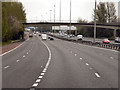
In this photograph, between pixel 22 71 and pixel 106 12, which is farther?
pixel 106 12

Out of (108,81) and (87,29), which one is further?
(87,29)

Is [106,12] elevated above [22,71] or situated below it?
above

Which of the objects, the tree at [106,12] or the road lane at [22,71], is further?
the tree at [106,12]

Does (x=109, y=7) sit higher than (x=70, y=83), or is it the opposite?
(x=109, y=7)

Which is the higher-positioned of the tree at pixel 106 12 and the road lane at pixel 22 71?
the tree at pixel 106 12

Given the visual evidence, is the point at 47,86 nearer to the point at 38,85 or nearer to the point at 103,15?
the point at 38,85

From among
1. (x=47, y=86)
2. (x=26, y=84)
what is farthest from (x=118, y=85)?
(x=26, y=84)

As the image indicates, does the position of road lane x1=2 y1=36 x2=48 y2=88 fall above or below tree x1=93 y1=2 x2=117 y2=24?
below

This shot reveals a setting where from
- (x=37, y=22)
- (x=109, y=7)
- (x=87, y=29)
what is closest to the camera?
(x=37, y=22)

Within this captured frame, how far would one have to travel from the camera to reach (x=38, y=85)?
37.9 feet

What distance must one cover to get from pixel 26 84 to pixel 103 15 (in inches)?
4146

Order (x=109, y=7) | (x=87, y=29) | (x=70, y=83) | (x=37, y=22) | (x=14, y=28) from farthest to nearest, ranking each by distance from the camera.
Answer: (x=87, y=29), (x=109, y=7), (x=37, y=22), (x=14, y=28), (x=70, y=83)

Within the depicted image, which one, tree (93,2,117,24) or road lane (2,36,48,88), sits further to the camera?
tree (93,2,117,24)

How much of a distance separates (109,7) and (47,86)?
10652 cm
